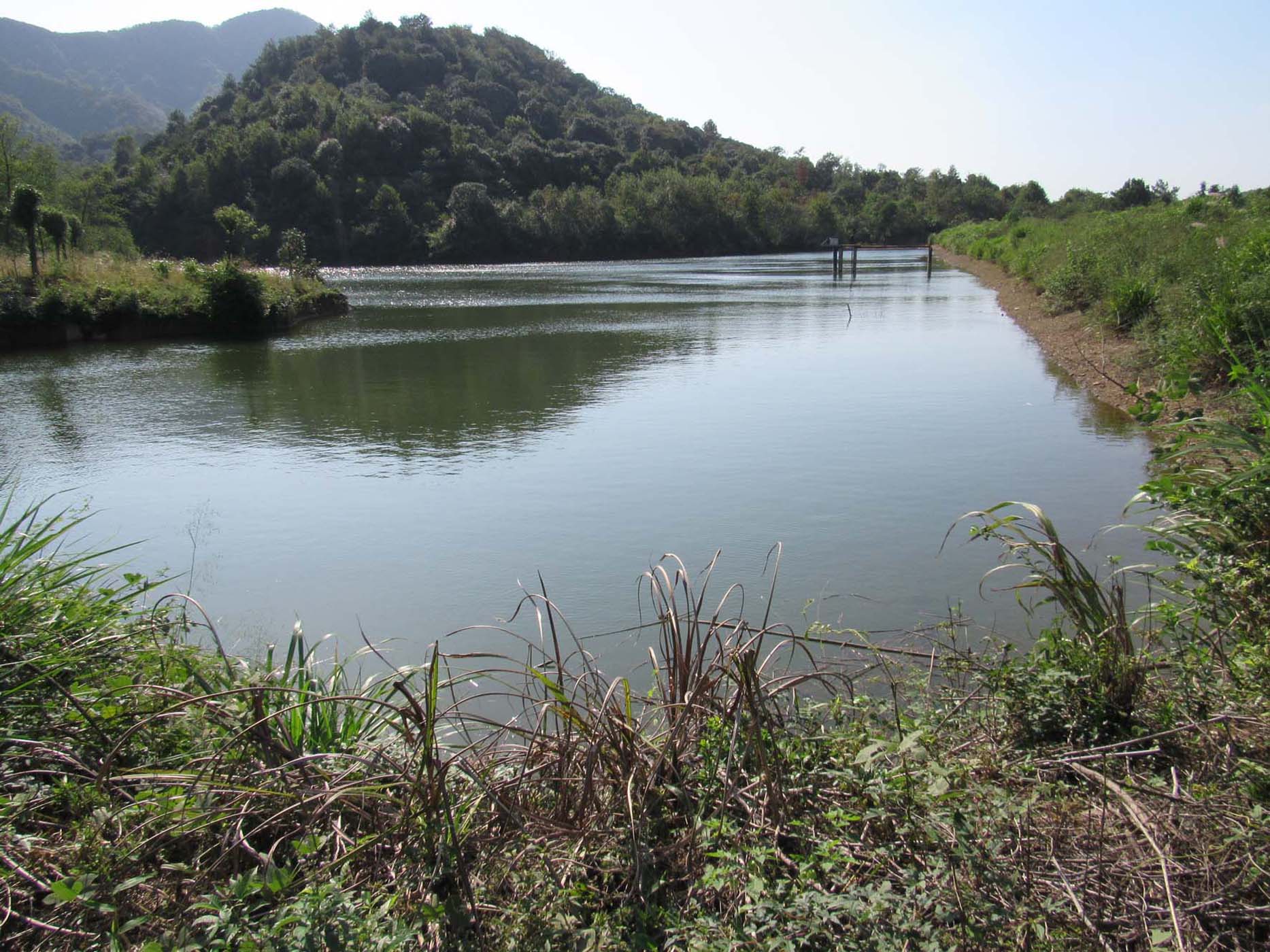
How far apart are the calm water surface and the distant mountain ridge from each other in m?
136

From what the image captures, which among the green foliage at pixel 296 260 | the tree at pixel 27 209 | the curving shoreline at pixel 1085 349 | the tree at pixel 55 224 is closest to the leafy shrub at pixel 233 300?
the tree at pixel 27 209

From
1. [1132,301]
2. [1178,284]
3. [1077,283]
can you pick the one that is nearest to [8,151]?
[1077,283]

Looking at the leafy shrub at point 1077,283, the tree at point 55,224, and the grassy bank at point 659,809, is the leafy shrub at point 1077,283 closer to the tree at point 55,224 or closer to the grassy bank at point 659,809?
the grassy bank at point 659,809

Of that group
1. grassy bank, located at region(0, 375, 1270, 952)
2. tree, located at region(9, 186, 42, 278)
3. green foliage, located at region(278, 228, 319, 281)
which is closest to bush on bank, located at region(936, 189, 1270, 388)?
grassy bank, located at region(0, 375, 1270, 952)

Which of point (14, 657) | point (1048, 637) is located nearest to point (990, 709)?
point (1048, 637)

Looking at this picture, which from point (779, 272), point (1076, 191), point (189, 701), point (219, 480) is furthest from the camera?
point (1076, 191)

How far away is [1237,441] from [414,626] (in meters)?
3.91

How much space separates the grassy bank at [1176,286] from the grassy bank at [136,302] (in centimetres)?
1549

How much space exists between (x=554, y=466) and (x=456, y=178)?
7024 cm

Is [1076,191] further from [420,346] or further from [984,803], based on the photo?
[984,803]

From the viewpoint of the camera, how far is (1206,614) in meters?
3.05

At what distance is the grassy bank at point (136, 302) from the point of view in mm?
15578

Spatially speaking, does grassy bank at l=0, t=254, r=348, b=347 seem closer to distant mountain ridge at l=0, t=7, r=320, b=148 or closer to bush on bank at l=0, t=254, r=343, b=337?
bush on bank at l=0, t=254, r=343, b=337

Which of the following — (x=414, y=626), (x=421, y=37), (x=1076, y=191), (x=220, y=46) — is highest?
(x=220, y=46)
